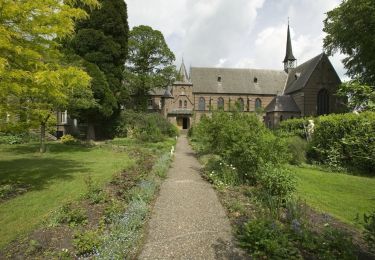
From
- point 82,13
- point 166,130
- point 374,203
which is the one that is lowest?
point 374,203

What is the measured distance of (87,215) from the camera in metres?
6.38

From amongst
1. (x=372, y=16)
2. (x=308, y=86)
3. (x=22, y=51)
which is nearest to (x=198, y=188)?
(x=22, y=51)

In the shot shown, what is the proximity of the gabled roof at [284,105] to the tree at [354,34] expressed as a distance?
11752mm

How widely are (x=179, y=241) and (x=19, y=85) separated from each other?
547cm

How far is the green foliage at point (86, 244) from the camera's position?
15.6ft

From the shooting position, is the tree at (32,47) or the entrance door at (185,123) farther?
the entrance door at (185,123)

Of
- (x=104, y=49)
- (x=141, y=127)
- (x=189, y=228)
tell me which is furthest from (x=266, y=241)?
(x=141, y=127)

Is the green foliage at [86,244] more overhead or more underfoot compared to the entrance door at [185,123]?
more underfoot

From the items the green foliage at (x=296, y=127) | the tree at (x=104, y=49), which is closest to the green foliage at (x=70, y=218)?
the green foliage at (x=296, y=127)

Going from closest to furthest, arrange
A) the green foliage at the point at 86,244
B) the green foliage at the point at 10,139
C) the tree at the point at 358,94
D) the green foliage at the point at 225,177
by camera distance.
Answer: the tree at the point at 358,94
the green foliage at the point at 86,244
the green foliage at the point at 225,177
the green foliage at the point at 10,139

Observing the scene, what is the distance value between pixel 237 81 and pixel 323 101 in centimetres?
1516

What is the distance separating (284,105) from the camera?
44.4 metres

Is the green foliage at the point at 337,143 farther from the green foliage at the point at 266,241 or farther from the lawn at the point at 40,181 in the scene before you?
the lawn at the point at 40,181

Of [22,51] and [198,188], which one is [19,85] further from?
[198,188]
